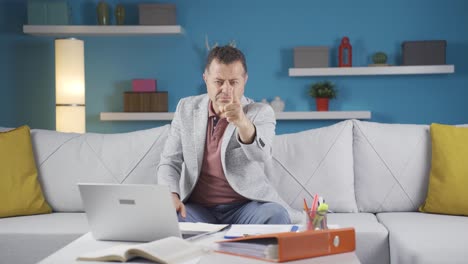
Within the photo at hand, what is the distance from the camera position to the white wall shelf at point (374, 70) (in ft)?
15.9

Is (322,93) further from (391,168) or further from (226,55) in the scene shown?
(226,55)

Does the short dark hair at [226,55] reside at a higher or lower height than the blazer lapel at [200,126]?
higher

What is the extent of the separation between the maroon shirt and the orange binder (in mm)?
945

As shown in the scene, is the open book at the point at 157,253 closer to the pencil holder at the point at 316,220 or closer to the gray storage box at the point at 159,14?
the pencil holder at the point at 316,220

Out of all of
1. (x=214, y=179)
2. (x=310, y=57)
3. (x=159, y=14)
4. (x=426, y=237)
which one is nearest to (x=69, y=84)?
(x=159, y=14)

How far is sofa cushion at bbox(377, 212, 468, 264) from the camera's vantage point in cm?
226

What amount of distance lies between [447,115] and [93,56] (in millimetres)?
2758

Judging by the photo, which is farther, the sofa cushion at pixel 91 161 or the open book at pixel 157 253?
the sofa cushion at pixel 91 161

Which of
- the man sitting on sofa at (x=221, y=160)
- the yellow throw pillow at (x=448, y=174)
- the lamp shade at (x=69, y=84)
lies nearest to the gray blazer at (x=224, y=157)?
the man sitting on sofa at (x=221, y=160)

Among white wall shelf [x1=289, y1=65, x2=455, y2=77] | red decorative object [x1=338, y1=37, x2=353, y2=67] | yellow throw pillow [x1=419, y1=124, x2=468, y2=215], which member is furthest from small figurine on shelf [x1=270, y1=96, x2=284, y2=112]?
yellow throw pillow [x1=419, y1=124, x2=468, y2=215]

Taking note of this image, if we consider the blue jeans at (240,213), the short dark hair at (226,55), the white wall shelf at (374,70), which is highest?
the white wall shelf at (374,70)

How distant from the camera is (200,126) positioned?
2.65m

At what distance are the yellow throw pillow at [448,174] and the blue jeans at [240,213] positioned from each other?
2.70 feet

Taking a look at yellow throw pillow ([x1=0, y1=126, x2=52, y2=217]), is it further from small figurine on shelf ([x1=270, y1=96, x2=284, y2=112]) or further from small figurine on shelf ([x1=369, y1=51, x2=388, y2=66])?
small figurine on shelf ([x1=369, y1=51, x2=388, y2=66])
